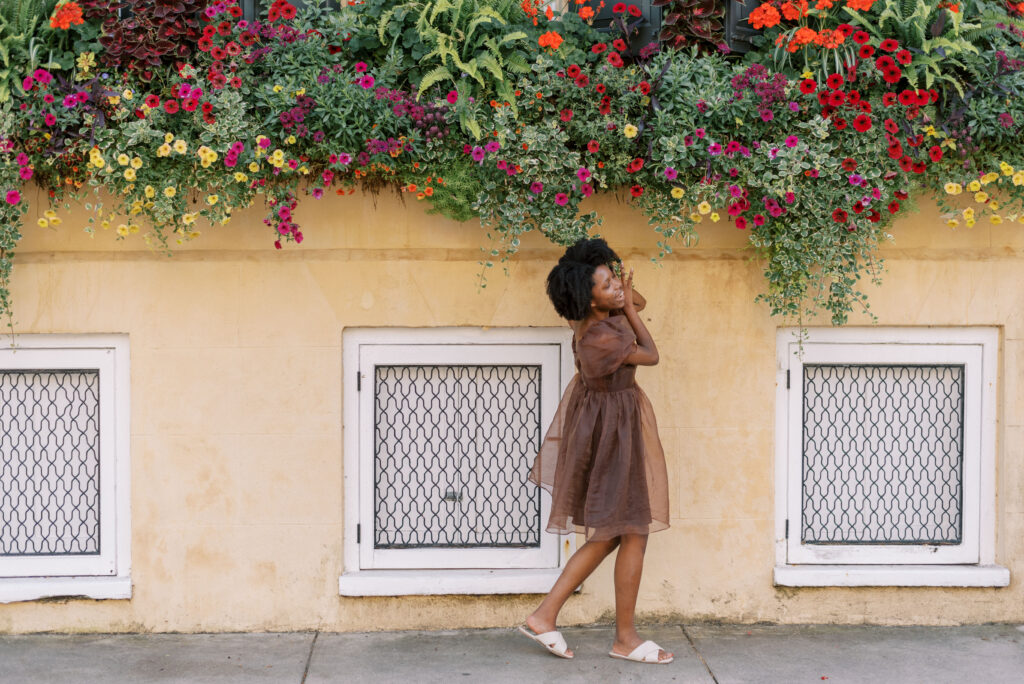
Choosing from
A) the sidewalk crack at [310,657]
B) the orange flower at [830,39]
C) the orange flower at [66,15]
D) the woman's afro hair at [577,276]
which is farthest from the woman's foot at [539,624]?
the orange flower at [66,15]

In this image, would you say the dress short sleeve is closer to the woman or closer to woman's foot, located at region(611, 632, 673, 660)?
the woman

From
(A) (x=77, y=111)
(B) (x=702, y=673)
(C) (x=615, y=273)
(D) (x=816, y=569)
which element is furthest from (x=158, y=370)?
(D) (x=816, y=569)

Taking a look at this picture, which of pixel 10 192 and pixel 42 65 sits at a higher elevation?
pixel 42 65

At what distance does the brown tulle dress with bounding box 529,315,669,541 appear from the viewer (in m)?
4.57

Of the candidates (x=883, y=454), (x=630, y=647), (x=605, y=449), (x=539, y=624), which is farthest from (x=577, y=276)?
(x=883, y=454)

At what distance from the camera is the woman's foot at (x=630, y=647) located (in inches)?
188

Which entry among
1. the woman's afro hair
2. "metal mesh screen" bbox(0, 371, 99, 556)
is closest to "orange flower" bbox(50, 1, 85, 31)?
"metal mesh screen" bbox(0, 371, 99, 556)

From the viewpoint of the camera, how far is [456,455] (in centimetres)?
531

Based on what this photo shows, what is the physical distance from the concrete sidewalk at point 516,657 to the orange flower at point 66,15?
2.69m

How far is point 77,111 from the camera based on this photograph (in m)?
4.68

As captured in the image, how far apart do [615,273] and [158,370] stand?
6.91 ft

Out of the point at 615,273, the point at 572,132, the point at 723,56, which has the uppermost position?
the point at 723,56

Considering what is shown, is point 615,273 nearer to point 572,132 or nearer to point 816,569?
point 572,132

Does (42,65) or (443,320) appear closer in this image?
(42,65)
